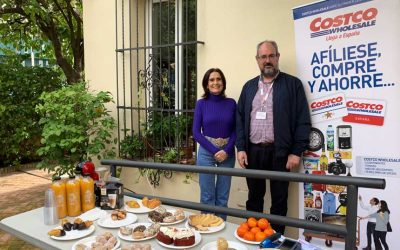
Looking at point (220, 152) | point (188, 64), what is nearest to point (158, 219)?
point (220, 152)

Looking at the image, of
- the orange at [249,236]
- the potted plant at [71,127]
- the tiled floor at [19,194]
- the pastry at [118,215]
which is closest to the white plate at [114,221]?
the pastry at [118,215]

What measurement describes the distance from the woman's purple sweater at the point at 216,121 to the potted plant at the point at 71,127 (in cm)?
141

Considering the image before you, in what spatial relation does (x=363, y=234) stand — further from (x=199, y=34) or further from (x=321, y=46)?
(x=199, y=34)

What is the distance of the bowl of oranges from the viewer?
4.98 feet

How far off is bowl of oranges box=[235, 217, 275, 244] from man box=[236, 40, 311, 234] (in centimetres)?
109

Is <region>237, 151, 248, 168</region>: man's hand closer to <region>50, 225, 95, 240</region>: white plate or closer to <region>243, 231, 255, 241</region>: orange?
<region>243, 231, 255, 241</region>: orange

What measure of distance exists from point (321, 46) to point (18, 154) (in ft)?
20.3

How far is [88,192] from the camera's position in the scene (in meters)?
1.96

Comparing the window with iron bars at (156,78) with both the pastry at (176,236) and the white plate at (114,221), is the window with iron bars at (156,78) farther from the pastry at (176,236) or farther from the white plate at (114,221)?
the pastry at (176,236)

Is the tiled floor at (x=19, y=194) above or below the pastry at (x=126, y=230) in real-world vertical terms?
below

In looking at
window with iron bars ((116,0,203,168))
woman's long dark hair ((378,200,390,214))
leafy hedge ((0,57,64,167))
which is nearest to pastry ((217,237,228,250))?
woman's long dark hair ((378,200,390,214))

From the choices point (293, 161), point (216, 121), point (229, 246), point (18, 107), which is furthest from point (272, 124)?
point (18, 107)

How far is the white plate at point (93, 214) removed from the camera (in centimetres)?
184

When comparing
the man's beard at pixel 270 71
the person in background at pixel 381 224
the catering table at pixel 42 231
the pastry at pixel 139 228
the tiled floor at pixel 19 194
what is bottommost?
the tiled floor at pixel 19 194
